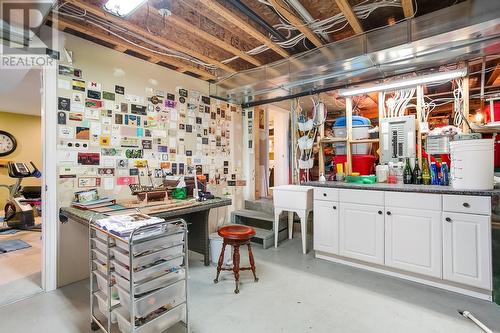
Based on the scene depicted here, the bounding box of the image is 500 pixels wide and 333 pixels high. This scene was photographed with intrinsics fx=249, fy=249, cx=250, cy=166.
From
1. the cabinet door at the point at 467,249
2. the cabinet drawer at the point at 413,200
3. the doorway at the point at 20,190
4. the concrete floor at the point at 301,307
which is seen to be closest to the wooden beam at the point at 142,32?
the doorway at the point at 20,190

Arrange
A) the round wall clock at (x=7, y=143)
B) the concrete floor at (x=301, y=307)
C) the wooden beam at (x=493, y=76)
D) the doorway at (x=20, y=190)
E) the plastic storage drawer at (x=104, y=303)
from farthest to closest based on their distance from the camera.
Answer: the round wall clock at (x=7, y=143), the wooden beam at (x=493, y=76), the doorway at (x=20, y=190), the concrete floor at (x=301, y=307), the plastic storage drawer at (x=104, y=303)

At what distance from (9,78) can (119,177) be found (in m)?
2.29

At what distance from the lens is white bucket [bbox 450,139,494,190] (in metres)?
2.18

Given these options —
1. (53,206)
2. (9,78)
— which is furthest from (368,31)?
(9,78)

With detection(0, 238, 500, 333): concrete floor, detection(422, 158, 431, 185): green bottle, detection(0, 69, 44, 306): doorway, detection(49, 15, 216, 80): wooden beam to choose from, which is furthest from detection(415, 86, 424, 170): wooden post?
detection(0, 69, 44, 306): doorway

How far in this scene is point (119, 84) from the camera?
9.39 feet

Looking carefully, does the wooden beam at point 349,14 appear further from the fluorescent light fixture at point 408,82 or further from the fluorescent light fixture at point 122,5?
the fluorescent light fixture at point 122,5

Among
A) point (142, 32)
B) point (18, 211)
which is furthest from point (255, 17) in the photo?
point (18, 211)

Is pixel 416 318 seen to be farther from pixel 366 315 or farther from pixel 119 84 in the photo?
pixel 119 84

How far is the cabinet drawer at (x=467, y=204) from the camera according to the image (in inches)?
81.1

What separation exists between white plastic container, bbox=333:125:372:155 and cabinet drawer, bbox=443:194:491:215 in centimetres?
127

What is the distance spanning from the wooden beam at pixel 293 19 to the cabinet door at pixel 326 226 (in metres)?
1.86

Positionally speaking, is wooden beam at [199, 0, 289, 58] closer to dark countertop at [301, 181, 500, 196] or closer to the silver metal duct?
the silver metal duct

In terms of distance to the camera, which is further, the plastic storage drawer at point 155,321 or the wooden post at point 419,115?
Result: the wooden post at point 419,115
